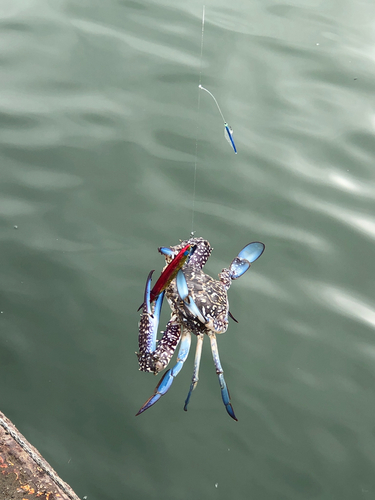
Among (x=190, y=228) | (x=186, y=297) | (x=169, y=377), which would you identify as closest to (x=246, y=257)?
(x=190, y=228)

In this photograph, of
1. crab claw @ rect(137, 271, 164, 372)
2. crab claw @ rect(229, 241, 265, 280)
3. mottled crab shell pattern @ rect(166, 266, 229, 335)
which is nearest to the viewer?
mottled crab shell pattern @ rect(166, 266, 229, 335)

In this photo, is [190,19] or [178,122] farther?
[190,19]

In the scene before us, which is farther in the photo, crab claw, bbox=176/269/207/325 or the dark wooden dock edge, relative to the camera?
the dark wooden dock edge

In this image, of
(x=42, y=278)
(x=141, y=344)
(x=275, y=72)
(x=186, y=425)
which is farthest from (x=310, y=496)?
(x=275, y=72)

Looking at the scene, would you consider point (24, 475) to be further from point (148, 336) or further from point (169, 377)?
point (148, 336)

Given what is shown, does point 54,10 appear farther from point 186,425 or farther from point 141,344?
point 186,425

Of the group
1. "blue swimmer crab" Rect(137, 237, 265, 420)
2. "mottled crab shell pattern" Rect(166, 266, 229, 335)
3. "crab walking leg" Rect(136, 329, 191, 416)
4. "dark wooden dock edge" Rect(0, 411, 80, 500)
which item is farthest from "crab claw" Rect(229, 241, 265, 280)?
"dark wooden dock edge" Rect(0, 411, 80, 500)

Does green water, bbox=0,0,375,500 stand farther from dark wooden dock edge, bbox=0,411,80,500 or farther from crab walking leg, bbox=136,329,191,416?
dark wooden dock edge, bbox=0,411,80,500
